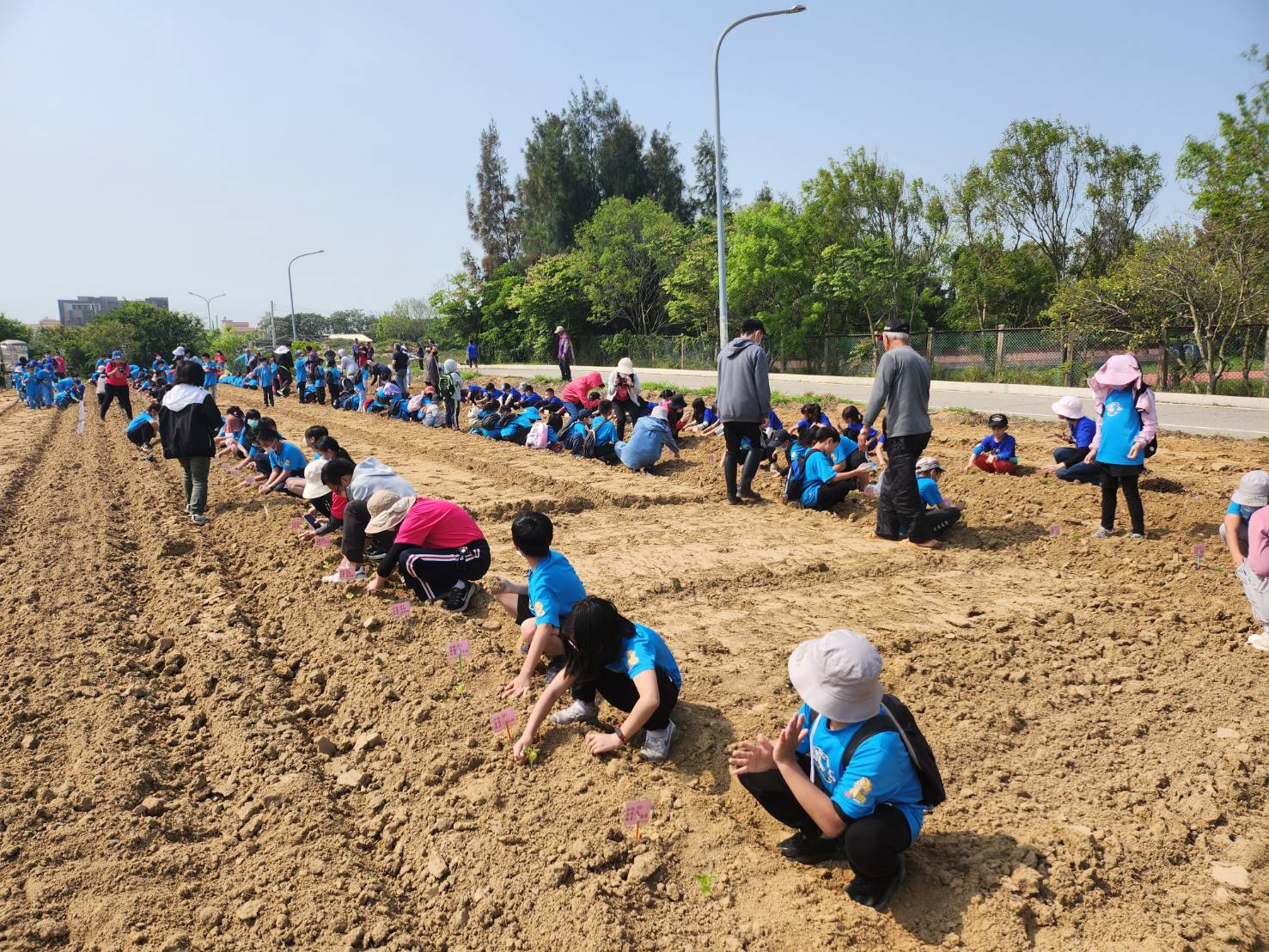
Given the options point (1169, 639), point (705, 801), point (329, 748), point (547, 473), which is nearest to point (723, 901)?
point (705, 801)

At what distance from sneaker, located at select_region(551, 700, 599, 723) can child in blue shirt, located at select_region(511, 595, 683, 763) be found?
16cm

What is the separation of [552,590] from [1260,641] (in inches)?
158

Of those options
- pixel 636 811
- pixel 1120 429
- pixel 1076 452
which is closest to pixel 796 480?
pixel 1076 452

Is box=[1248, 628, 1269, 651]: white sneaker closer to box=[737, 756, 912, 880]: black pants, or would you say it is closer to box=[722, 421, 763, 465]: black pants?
box=[737, 756, 912, 880]: black pants

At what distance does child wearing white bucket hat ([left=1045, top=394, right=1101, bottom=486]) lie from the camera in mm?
8102

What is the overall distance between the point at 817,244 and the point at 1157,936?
27.0 metres

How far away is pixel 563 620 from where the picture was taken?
398 centimetres

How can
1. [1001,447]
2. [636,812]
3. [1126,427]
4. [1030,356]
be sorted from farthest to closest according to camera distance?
1. [1030,356]
2. [1001,447]
3. [1126,427]
4. [636,812]

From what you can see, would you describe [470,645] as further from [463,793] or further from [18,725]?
[18,725]

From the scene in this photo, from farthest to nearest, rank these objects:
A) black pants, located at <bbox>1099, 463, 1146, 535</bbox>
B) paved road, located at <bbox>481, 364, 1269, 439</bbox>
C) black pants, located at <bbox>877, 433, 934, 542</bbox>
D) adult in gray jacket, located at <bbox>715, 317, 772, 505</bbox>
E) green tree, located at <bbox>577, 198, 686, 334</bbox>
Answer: green tree, located at <bbox>577, 198, 686, 334</bbox>, paved road, located at <bbox>481, 364, 1269, 439</bbox>, adult in gray jacket, located at <bbox>715, 317, 772, 505</bbox>, black pants, located at <bbox>877, 433, 934, 542</bbox>, black pants, located at <bbox>1099, 463, 1146, 535</bbox>

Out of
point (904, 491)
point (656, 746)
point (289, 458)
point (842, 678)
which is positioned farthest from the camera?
point (289, 458)

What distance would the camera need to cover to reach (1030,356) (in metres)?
18.9

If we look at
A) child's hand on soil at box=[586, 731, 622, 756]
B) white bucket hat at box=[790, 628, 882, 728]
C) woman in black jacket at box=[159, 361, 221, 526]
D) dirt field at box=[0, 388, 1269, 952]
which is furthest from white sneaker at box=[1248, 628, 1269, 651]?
woman in black jacket at box=[159, 361, 221, 526]

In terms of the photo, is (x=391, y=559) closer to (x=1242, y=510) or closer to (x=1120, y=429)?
(x=1242, y=510)
